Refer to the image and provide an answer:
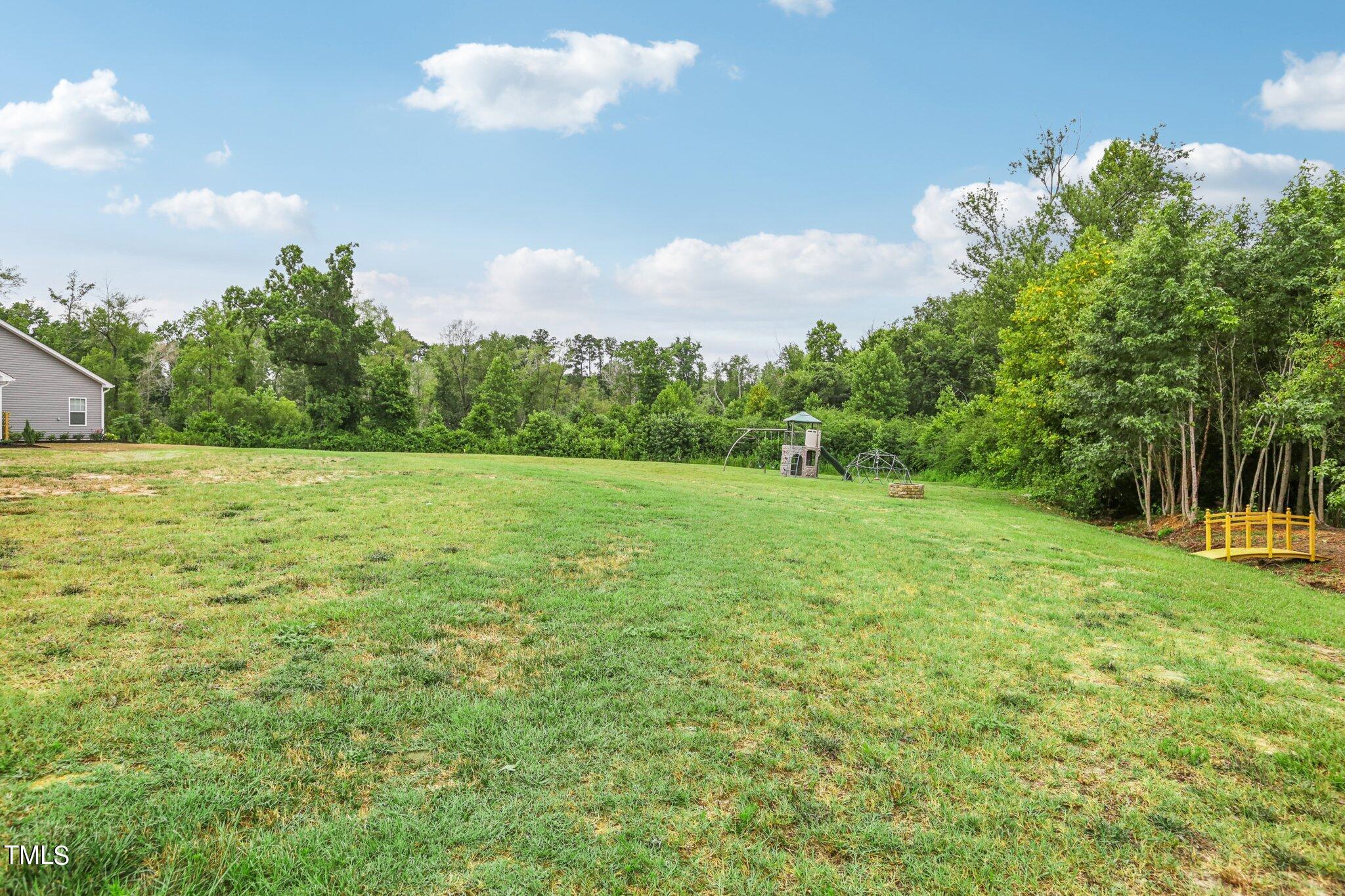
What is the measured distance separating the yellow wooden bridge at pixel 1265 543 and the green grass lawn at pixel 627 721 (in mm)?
3143

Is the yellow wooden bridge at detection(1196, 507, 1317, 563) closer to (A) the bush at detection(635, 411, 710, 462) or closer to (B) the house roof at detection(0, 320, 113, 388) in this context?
(A) the bush at detection(635, 411, 710, 462)

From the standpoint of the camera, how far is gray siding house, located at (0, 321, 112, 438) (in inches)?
899

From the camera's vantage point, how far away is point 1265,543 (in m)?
11.3

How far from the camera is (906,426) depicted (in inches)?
1329

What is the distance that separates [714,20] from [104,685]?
1669cm

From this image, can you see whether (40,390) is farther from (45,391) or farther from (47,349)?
(47,349)

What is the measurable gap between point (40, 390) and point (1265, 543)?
37.9m

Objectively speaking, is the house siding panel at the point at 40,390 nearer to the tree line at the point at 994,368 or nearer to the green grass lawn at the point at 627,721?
the tree line at the point at 994,368

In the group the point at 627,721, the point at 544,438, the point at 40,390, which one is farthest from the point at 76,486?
the point at 544,438

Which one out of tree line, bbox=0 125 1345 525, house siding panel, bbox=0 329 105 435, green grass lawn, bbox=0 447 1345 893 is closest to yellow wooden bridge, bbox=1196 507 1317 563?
tree line, bbox=0 125 1345 525

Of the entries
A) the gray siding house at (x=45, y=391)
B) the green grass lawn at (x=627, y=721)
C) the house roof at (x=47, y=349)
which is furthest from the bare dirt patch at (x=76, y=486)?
the house roof at (x=47, y=349)

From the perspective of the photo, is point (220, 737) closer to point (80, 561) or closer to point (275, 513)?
point (80, 561)

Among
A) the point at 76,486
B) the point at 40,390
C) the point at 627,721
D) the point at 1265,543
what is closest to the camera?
the point at 627,721

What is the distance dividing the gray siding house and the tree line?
183 cm
